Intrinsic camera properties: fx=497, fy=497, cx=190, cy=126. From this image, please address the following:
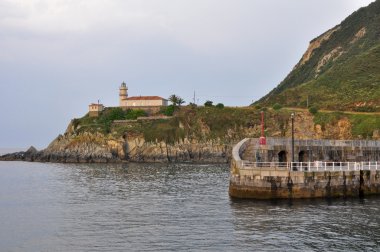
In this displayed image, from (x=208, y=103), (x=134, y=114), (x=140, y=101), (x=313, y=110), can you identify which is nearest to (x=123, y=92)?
(x=140, y=101)

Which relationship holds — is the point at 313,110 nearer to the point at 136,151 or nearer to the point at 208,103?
the point at 208,103

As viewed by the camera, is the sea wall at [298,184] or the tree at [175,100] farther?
the tree at [175,100]

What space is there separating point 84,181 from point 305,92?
9431 cm

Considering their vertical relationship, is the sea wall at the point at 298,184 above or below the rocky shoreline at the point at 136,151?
below

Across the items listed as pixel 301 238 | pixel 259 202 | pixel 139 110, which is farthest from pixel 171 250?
pixel 139 110

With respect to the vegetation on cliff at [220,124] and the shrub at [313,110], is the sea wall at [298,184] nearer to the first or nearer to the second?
the vegetation on cliff at [220,124]

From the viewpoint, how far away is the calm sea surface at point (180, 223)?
110 feet

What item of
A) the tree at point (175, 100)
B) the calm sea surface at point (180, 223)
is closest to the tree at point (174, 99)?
the tree at point (175, 100)

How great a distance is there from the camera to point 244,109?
484 ft

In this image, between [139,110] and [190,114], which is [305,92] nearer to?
[190,114]

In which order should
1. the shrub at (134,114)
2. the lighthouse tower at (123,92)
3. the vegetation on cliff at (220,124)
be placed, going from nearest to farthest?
the vegetation on cliff at (220,124)
the shrub at (134,114)
the lighthouse tower at (123,92)

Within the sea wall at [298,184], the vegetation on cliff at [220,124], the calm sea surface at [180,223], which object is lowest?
the calm sea surface at [180,223]

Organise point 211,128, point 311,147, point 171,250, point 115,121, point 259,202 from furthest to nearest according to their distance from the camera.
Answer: point 115,121 → point 211,128 → point 311,147 → point 259,202 → point 171,250

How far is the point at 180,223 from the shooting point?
40656 mm
